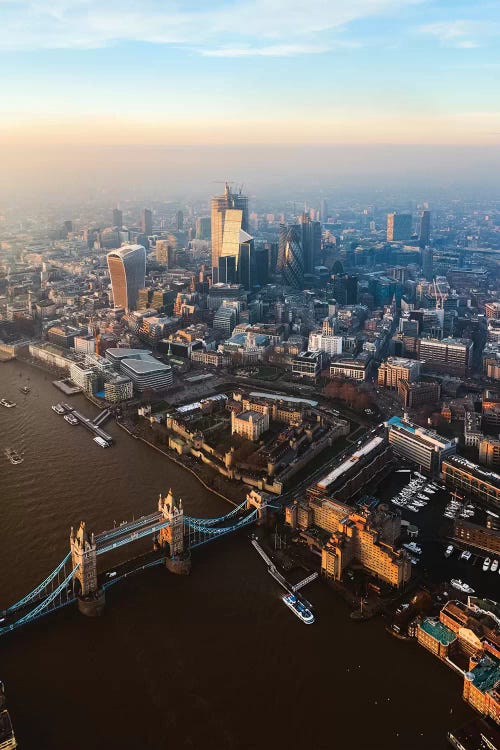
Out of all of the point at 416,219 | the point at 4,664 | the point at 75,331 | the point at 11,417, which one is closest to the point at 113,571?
the point at 4,664

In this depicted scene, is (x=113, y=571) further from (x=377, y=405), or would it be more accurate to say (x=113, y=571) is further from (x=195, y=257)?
(x=195, y=257)

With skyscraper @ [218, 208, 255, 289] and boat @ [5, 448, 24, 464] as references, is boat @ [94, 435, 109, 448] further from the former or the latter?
skyscraper @ [218, 208, 255, 289]

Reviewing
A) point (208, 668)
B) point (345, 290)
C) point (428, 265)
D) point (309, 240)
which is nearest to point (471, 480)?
point (208, 668)

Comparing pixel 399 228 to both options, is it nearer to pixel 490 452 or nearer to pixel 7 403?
pixel 490 452

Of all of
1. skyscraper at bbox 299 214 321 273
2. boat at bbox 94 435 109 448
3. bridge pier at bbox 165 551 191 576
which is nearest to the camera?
bridge pier at bbox 165 551 191 576

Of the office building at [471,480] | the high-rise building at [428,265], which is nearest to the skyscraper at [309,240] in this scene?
the high-rise building at [428,265]

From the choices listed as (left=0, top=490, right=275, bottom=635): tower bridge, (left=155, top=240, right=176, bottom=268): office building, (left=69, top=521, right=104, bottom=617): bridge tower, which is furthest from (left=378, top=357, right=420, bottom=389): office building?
(left=155, top=240, right=176, bottom=268): office building
